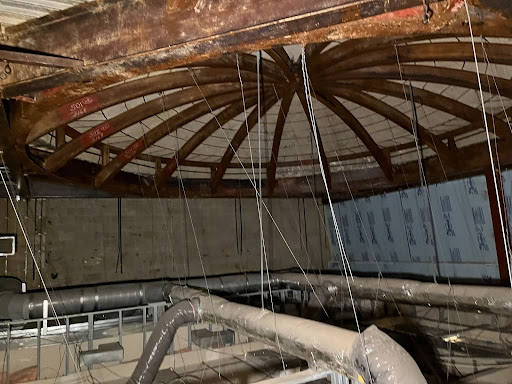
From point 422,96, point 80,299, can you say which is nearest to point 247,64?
point 422,96

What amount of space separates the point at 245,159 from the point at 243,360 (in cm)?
426

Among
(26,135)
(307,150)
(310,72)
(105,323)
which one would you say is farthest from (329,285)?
(26,135)

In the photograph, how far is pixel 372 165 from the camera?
28.5 ft

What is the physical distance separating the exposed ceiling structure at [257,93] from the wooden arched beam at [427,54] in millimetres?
15

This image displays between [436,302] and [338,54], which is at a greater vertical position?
[338,54]

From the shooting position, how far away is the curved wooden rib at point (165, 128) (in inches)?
219

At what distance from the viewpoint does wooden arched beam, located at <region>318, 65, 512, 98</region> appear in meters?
4.43

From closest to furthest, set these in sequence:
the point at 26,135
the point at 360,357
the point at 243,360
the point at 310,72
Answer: the point at 360,357
the point at 26,135
the point at 310,72
the point at 243,360

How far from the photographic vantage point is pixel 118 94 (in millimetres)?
4379

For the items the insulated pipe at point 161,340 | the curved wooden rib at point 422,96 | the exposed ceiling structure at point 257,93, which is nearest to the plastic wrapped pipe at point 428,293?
the insulated pipe at point 161,340

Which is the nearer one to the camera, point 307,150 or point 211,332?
point 211,332

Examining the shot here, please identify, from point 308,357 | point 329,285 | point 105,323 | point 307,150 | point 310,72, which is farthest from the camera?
point 307,150

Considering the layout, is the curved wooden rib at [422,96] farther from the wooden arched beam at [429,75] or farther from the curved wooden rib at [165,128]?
the curved wooden rib at [165,128]

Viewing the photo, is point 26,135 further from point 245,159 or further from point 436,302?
point 436,302
